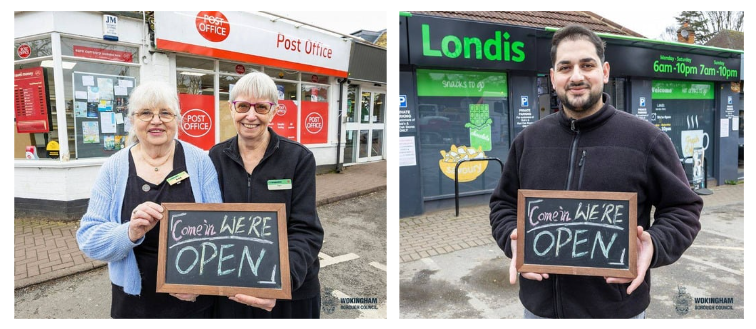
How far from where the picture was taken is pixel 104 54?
5.71 meters

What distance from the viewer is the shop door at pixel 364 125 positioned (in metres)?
9.59

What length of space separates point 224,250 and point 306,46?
6269 millimetres

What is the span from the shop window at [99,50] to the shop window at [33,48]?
0.54 ft

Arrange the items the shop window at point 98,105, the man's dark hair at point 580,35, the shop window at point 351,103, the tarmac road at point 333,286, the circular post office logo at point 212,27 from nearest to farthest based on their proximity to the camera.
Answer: the man's dark hair at point 580,35
the tarmac road at point 333,286
the shop window at point 98,105
the circular post office logo at point 212,27
the shop window at point 351,103

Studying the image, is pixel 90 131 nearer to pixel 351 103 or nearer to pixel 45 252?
pixel 45 252

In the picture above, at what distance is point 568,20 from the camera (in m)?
7.38

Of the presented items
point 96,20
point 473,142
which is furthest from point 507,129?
point 96,20

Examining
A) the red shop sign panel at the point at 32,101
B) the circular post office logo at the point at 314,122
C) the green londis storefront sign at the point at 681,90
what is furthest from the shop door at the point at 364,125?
the green londis storefront sign at the point at 681,90

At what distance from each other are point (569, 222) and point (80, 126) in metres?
5.99

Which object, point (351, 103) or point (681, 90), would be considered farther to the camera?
point (351, 103)

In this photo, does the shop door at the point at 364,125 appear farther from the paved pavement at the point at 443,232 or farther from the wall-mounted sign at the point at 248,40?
the paved pavement at the point at 443,232

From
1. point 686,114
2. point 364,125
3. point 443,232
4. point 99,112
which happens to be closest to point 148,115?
point 443,232

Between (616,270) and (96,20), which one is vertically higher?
(96,20)

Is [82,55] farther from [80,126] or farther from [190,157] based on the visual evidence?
[190,157]
